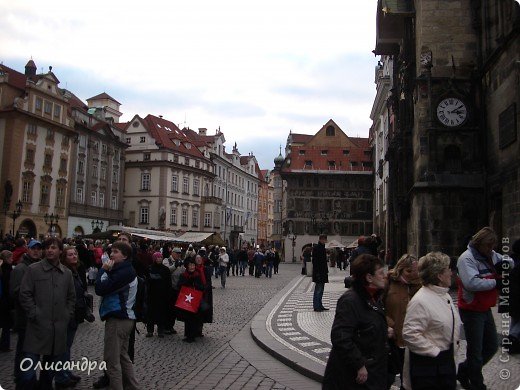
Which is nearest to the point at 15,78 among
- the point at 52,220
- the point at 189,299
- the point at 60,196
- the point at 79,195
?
the point at 60,196

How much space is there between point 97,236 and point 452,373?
1063 inches

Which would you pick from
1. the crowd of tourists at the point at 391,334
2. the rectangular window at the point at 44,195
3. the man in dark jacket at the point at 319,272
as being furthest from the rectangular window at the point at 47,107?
the crowd of tourists at the point at 391,334

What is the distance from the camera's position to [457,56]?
64.8 ft

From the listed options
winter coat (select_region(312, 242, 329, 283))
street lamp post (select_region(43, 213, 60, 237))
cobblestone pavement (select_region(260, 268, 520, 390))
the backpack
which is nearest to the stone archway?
street lamp post (select_region(43, 213, 60, 237))

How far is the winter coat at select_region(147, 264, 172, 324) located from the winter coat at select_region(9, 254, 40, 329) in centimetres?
292

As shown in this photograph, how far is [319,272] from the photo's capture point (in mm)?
13766

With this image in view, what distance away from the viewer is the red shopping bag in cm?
1053

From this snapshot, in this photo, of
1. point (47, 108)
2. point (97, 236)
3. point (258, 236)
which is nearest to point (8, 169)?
point (47, 108)

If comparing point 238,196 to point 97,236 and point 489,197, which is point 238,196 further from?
point 489,197

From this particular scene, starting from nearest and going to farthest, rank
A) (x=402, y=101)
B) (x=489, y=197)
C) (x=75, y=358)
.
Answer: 1. (x=75, y=358)
2. (x=489, y=197)
3. (x=402, y=101)

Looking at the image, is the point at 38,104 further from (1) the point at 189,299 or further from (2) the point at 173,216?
(1) the point at 189,299

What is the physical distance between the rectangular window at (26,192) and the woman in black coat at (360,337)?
1885 inches

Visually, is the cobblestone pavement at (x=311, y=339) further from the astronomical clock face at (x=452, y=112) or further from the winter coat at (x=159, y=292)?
the astronomical clock face at (x=452, y=112)

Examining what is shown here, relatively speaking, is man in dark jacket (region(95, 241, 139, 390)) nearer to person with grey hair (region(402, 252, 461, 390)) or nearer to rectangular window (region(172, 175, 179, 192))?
person with grey hair (region(402, 252, 461, 390))
